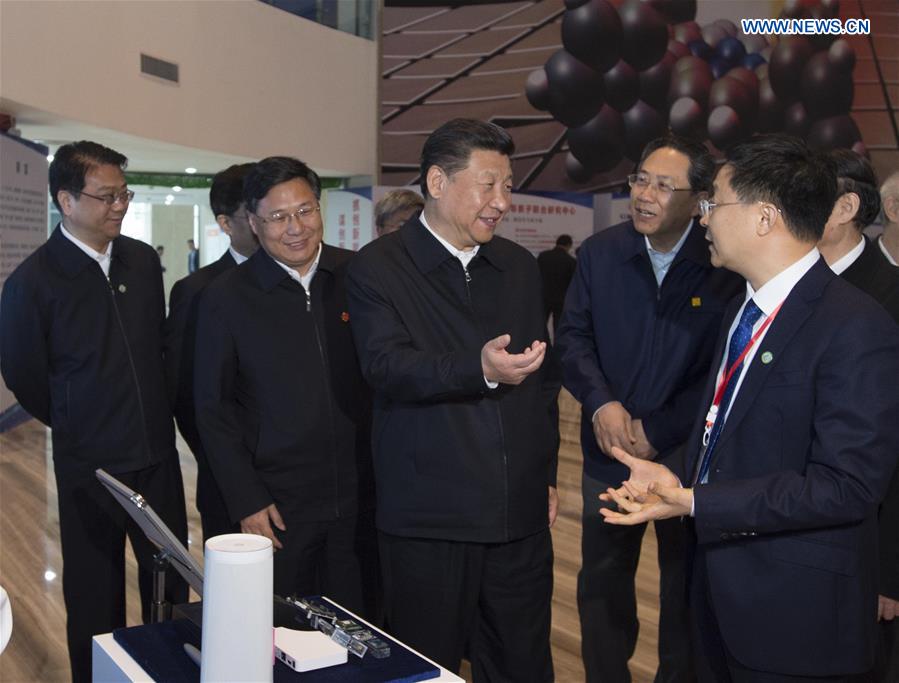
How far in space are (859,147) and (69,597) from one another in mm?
11466

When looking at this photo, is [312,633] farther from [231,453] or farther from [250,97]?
[250,97]

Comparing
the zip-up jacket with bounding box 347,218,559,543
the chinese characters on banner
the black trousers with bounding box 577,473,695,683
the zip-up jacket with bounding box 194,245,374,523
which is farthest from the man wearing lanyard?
the chinese characters on banner

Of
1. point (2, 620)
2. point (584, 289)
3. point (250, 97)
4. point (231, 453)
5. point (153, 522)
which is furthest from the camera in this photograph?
point (250, 97)

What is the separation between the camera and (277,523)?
2.61 m

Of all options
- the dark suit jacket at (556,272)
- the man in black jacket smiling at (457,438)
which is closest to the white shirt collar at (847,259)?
the man in black jacket smiling at (457,438)

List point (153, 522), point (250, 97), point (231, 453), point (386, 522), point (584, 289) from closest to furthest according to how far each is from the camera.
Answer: point (153, 522) < point (386, 522) < point (231, 453) < point (584, 289) < point (250, 97)

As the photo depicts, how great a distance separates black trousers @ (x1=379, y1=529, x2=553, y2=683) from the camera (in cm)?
235

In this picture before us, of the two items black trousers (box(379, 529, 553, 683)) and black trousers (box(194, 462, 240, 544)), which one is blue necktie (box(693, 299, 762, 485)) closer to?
black trousers (box(379, 529, 553, 683))

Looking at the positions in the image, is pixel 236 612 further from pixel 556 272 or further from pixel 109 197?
pixel 556 272

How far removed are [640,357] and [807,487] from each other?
3.29ft

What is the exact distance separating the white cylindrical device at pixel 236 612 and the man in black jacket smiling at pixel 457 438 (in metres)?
0.94

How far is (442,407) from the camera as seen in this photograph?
232 centimetres

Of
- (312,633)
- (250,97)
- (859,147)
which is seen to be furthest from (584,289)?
(859,147)

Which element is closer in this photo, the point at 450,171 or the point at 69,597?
the point at 450,171
